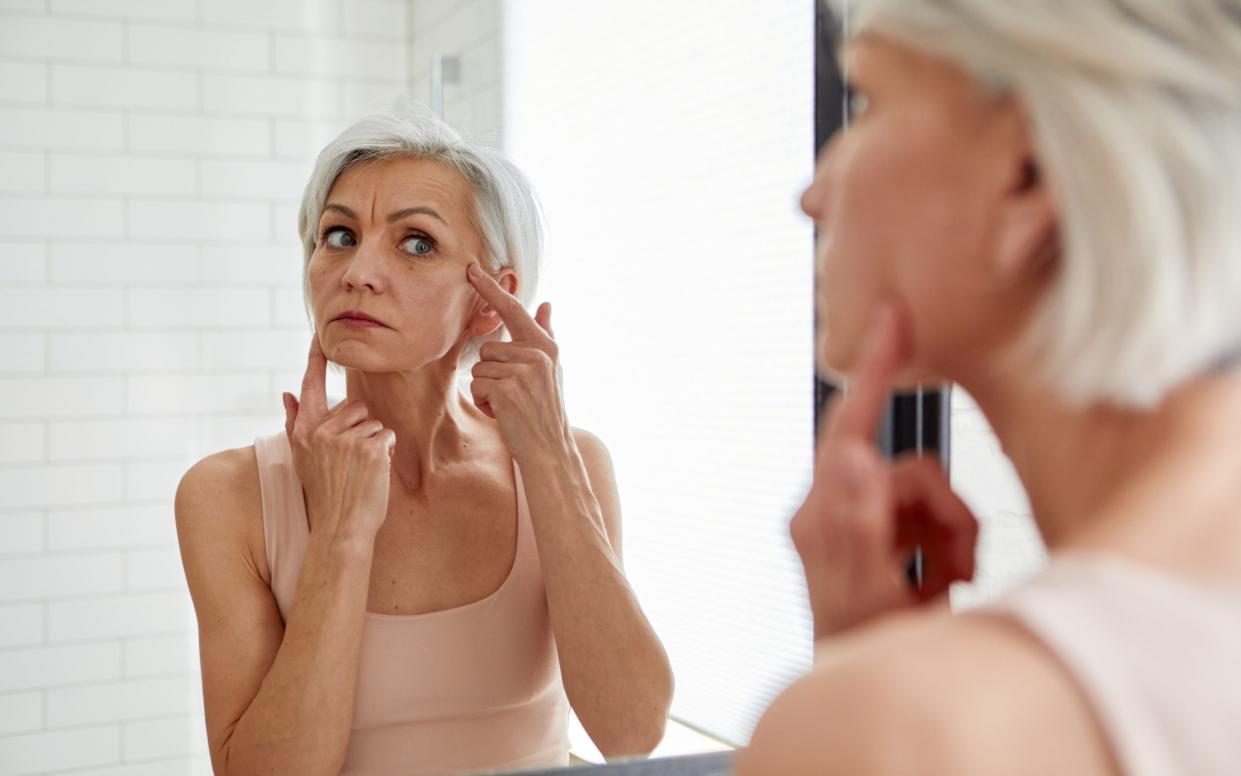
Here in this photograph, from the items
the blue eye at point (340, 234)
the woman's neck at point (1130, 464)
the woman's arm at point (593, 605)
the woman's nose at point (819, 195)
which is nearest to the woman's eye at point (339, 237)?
the blue eye at point (340, 234)

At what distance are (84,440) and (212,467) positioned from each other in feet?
0.31

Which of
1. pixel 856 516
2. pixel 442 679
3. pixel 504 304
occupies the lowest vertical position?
pixel 442 679

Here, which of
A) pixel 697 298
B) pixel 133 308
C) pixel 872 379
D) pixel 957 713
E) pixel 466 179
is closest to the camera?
pixel 957 713

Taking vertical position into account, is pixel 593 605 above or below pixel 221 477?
below

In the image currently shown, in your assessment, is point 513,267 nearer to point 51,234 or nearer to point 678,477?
point 678,477

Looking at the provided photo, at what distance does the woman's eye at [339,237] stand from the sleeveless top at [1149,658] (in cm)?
70

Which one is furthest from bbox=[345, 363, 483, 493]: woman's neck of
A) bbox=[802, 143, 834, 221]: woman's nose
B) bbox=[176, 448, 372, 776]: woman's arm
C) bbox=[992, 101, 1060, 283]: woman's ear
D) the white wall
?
bbox=[992, 101, 1060, 283]: woman's ear

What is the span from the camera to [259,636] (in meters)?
0.91

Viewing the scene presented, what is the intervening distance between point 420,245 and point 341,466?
0.65ft

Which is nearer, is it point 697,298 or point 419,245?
point 419,245

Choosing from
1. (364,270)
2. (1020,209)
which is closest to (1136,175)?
(1020,209)

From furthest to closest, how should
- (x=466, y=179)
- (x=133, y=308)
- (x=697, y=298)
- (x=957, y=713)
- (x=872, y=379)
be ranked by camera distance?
(x=697, y=298) < (x=466, y=179) < (x=133, y=308) < (x=872, y=379) < (x=957, y=713)

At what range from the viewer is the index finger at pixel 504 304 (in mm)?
986

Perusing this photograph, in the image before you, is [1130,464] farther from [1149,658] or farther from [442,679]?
[442,679]
